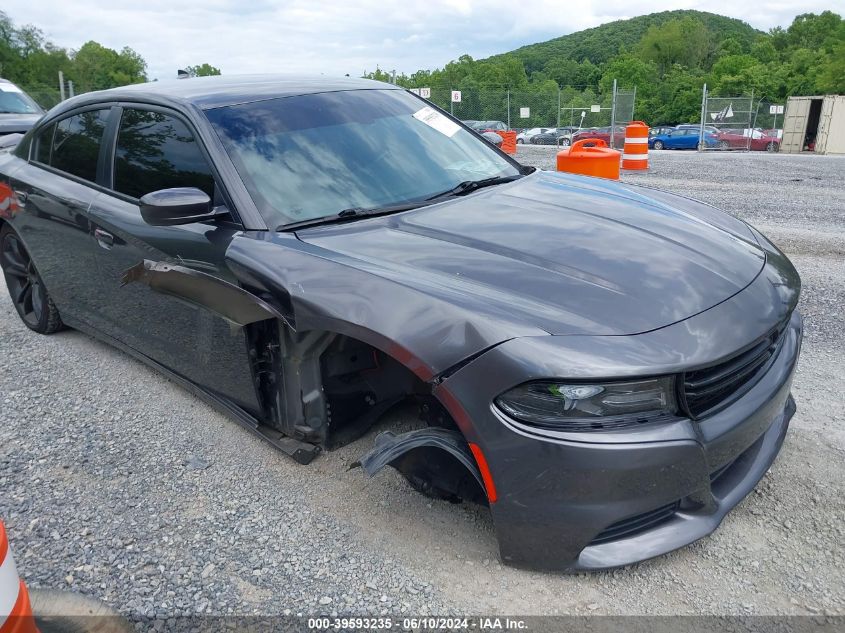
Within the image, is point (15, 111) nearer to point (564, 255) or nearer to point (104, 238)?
point (104, 238)

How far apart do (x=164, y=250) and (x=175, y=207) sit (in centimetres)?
42

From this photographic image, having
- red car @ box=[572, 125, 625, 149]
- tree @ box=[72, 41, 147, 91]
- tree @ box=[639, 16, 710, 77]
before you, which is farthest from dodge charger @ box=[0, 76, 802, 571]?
tree @ box=[639, 16, 710, 77]

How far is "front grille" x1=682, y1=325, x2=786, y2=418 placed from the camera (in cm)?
191

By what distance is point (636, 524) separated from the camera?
78.2 inches

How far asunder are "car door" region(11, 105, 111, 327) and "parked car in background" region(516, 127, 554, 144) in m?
27.5

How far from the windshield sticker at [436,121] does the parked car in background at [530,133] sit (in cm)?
2739

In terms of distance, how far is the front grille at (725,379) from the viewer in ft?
6.26

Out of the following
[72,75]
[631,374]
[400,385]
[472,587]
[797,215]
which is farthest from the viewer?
[72,75]

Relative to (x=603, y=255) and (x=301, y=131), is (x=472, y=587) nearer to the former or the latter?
(x=603, y=255)

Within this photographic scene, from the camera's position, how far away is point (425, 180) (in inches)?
120

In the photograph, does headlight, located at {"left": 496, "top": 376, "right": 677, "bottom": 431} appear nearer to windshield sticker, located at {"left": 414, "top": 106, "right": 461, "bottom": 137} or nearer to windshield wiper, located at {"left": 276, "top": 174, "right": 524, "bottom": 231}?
windshield wiper, located at {"left": 276, "top": 174, "right": 524, "bottom": 231}

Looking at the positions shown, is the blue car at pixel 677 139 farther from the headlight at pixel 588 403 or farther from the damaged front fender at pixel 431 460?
the headlight at pixel 588 403

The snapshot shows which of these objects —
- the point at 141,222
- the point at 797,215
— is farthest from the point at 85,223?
the point at 797,215

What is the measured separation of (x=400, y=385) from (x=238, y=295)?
2.31 feet
